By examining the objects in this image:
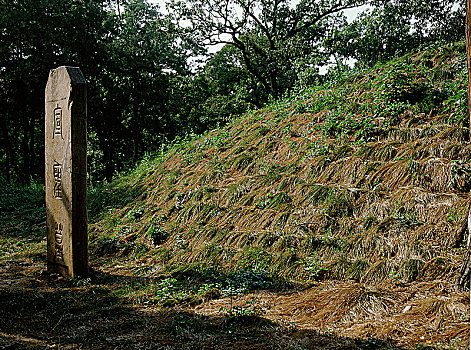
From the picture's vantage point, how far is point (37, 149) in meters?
26.9

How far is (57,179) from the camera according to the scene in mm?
5574

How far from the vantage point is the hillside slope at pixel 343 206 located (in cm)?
393

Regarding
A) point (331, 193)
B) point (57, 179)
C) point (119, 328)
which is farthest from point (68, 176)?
Result: point (331, 193)

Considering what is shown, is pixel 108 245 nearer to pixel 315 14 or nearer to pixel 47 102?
pixel 47 102

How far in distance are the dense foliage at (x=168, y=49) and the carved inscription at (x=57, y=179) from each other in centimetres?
947

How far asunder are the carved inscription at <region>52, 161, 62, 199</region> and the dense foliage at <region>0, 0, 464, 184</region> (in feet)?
31.1

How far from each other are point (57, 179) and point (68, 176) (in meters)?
0.33

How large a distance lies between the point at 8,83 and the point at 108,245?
1369cm

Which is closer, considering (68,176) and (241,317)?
(241,317)

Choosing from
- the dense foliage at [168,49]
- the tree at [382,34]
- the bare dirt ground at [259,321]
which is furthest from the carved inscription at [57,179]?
the tree at [382,34]

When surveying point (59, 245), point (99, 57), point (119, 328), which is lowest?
point (119, 328)

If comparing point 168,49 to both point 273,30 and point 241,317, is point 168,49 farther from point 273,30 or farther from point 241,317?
point 241,317

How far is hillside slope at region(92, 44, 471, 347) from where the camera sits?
12.9 feet

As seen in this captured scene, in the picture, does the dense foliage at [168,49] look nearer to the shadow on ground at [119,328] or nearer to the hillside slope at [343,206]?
the hillside slope at [343,206]
